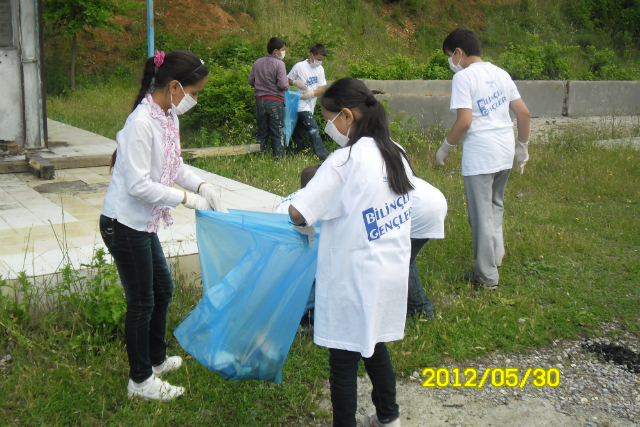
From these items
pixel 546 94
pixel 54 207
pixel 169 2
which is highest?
pixel 169 2

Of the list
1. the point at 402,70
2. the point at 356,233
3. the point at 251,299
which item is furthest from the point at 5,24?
the point at 402,70

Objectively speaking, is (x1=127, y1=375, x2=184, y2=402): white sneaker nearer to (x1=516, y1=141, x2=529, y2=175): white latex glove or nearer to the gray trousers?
the gray trousers

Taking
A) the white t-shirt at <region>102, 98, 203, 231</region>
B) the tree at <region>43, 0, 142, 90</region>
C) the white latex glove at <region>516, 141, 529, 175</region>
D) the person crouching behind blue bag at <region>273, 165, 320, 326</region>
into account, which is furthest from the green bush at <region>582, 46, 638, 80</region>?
the white t-shirt at <region>102, 98, 203, 231</region>

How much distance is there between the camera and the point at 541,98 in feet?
42.2

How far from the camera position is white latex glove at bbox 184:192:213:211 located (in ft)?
8.98

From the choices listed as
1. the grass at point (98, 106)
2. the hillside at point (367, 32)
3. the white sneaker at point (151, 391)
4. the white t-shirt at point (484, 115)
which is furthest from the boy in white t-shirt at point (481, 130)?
the hillside at point (367, 32)

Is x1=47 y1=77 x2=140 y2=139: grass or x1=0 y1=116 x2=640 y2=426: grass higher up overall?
x1=47 y1=77 x2=140 y2=139: grass

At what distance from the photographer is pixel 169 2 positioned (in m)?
18.5

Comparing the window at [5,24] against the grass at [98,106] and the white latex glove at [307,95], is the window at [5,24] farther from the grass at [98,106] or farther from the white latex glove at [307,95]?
the white latex glove at [307,95]

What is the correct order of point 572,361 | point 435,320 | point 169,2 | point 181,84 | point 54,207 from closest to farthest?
point 181,84, point 572,361, point 435,320, point 54,207, point 169,2

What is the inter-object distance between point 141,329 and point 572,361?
2.44 metres

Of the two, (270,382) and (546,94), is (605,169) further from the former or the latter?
(270,382)

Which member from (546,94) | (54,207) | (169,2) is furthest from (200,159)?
(169,2)

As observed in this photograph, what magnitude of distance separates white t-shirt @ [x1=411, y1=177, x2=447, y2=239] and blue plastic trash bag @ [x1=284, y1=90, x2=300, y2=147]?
5.20 meters
